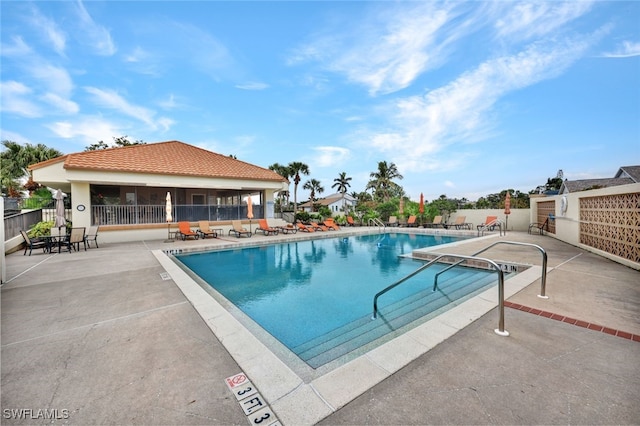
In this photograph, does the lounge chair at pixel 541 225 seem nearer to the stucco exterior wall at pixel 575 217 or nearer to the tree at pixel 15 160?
the stucco exterior wall at pixel 575 217

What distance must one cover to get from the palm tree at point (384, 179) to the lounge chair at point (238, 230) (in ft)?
107

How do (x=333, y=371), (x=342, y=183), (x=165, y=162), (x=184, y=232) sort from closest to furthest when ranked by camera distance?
1. (x=333, y=371)
2. (x=184, y=232)
3. (x=165, y=162)
4. (x=342, y=183)

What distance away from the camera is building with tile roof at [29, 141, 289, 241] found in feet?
40.9

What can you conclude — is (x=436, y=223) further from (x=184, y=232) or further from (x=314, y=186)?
(x=314, y=186)

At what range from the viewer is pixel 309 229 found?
1778 centimetres

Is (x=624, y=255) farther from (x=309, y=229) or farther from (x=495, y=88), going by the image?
(x=309, y=229)

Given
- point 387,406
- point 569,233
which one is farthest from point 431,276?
point 569,233

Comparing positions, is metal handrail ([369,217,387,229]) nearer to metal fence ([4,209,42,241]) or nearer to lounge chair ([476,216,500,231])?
lounge chair ([476,216,500,231])

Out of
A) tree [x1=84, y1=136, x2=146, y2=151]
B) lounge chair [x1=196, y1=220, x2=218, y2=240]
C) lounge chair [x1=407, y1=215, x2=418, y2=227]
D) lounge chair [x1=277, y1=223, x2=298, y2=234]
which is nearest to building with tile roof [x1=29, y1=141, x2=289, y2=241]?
lounge chair [x1=196, y1=220, x2=218, y2=240]

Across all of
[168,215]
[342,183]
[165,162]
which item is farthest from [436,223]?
[342,183]

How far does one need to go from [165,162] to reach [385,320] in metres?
16.1

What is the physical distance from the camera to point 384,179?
44.8m

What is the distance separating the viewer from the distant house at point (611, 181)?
22.3m

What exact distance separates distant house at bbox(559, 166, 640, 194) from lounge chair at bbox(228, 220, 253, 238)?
25.5m
